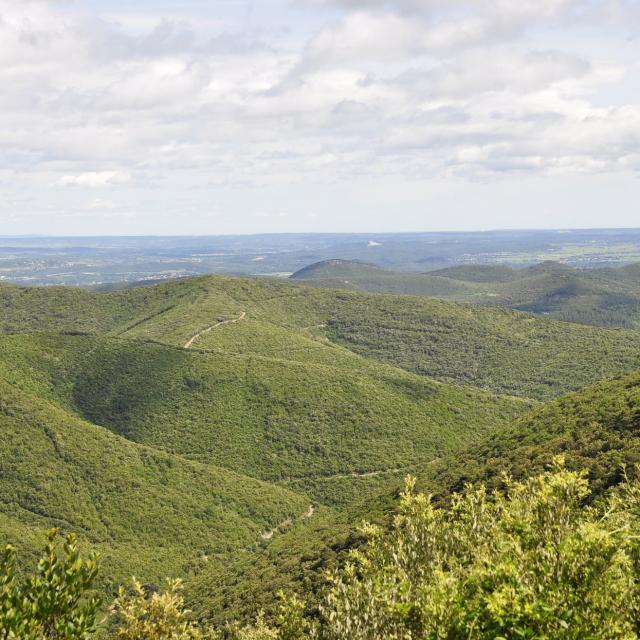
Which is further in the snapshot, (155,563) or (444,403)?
(444,403)

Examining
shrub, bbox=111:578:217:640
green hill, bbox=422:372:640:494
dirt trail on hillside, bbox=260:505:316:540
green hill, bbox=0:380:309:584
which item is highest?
shrub, bbox=111:578:217:640

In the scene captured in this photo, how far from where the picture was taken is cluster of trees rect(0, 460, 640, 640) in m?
15.0

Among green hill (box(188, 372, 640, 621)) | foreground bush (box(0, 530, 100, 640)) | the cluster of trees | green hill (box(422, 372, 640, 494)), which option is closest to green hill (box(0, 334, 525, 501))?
green hill (box(188, 372, 640, 621))

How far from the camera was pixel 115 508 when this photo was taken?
305 ft

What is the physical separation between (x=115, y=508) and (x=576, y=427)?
66.4 metres

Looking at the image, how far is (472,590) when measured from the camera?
17781 millimetres

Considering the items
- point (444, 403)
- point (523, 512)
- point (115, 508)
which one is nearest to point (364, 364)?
point (444, 403)

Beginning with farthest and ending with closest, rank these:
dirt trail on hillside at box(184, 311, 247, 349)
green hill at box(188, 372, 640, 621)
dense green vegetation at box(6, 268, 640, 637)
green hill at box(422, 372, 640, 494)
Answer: dirt trail on hillside at box(184, 311, 247, 349), dense green vegetation at box(6, 268, 640, 637), green hill at box(188, 372, 640, 621), green hill at box(422, 372, 640, 494)

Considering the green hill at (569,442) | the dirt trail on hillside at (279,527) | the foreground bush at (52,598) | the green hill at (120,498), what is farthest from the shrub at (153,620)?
the dirt trail on hillside at (279,527)

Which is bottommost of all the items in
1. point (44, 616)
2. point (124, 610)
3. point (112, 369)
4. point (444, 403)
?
point (444, 403)

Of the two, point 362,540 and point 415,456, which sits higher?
point 362,540

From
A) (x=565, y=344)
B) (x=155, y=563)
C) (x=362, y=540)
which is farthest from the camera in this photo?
(x=565, y=344)

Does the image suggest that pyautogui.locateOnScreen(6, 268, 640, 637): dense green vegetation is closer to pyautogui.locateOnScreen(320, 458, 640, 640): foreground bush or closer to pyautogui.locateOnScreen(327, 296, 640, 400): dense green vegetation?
pyautogui.locateOnScreen(327, 296, 640, 400): dense green vegetation

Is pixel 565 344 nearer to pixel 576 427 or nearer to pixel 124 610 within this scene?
pixel 576 427
